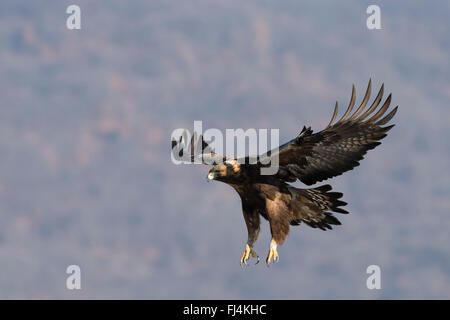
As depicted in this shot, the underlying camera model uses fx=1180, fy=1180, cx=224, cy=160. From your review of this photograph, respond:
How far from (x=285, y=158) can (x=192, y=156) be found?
2139 mm

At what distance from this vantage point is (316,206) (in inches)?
923

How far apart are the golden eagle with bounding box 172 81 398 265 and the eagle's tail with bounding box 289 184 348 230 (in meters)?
0.02

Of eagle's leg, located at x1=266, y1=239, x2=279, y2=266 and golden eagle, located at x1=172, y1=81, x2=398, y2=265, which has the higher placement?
golden eagle, located at x1=172, y1=81, x2=398, y2=265

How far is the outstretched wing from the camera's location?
22.5 m

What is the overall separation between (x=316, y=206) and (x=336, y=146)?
1402 millimetres

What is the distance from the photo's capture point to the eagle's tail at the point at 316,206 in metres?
23.2

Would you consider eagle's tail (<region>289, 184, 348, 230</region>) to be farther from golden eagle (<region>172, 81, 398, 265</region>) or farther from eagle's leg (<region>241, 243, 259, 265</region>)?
eagle's leg (<region>241, 243, 259, 265</region>)

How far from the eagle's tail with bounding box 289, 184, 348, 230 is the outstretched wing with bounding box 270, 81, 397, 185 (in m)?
0.29

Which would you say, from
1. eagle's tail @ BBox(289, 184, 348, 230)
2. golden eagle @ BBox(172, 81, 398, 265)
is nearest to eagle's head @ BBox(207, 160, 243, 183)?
golden eagle @ BBox(172, 81, 398, 265)

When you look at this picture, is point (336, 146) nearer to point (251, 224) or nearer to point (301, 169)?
point (301, 169)

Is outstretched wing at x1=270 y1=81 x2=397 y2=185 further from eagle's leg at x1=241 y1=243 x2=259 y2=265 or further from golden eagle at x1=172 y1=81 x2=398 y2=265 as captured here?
eagle's leg at x1=241 y1=243 x2=259 y2=265

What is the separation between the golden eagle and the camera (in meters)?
22.5

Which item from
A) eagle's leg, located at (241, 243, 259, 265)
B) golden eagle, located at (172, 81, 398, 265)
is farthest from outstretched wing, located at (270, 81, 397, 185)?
eagle's leg, located at (241, 243, 259, 265)

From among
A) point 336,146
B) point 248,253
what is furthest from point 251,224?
point 336,146
